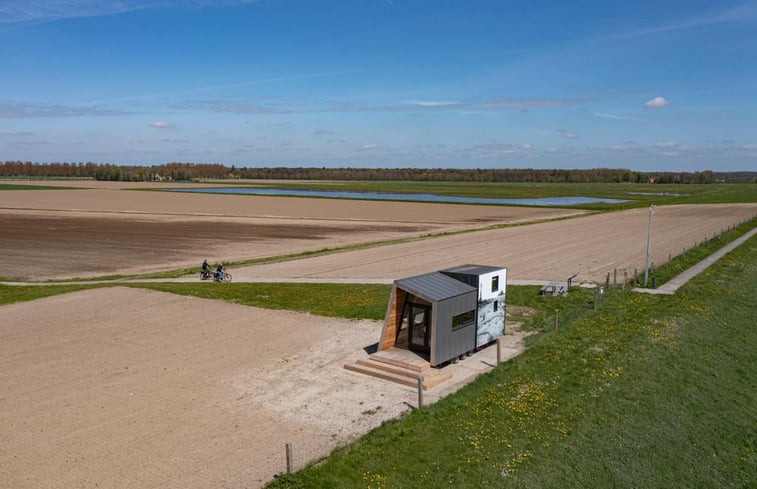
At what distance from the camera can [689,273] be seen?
128 ft

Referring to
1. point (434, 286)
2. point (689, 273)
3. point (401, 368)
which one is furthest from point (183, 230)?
point (401, 368)

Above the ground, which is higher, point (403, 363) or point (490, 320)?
point (490, 320)

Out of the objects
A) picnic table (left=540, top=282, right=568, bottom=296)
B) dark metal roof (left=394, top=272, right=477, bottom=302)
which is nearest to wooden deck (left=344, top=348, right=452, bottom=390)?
dark metal roof (left=394, top=272, right=477, bottom=302)

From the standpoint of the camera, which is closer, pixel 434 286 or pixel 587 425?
pixel 587 425

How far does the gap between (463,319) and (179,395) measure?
10066 millimetres

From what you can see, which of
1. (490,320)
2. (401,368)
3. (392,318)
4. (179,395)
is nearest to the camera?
(179,395)

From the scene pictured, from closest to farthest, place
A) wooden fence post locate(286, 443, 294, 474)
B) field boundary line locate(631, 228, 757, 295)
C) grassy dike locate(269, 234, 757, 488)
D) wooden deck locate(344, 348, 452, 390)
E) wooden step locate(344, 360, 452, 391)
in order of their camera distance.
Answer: wooden fence post locate(286, 443, 294, 474) < grassy dike locate(269, 234, 757, 488) < wooden step locate(344, 360, 452, 391) < wooden deck locate(344, 348, 452, 390) < field boundary line locate(631, 228, 757, 295)

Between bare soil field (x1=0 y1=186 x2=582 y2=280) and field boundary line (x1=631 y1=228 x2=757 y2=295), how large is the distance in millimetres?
31233

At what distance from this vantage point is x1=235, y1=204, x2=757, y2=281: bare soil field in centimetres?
4147

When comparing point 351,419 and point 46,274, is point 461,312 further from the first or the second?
point 46,274

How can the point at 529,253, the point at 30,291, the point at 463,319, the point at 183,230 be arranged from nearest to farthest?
1. the point at 463,319
2. the point at 30,291
3. the point at 529,253
4. the point at 183,230

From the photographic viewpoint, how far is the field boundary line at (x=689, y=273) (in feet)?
108

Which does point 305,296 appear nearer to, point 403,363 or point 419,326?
point 419,326

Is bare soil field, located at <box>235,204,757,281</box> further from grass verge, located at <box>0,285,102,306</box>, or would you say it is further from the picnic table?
grass verge, located at <box>0,285,102,306</box>
